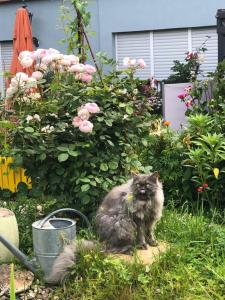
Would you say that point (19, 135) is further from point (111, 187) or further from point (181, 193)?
point (181, 193)

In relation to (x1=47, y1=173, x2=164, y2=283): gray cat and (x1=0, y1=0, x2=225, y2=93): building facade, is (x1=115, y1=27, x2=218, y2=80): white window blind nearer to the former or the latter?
(x1=0, y1=0, x2=225, y2=93): building facade

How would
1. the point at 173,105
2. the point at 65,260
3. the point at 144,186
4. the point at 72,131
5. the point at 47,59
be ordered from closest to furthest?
1. the point at 65,260
2. the point at 144,186
3. the point at 47,59
4. the point at 72,131
5. the point at 173,105

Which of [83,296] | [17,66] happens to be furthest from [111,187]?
[17,66]

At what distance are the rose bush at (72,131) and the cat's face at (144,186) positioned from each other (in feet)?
1.87

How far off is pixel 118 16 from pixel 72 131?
8.80 m

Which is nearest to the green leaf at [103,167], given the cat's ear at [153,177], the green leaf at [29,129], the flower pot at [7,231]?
the cat's ear at [153,177]

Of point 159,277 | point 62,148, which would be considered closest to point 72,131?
point 62,148

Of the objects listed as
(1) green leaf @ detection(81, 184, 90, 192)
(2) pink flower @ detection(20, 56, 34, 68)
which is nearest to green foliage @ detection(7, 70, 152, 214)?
(1) green leaf @ detection(81, 184, 90, 192)

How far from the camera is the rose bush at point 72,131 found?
198 inches

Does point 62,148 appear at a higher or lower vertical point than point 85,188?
higher

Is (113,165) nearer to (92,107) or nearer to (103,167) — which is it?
(103,167)

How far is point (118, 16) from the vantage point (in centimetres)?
1329

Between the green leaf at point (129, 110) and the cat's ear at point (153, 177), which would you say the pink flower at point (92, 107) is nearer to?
the green leaf at point (129, 110)

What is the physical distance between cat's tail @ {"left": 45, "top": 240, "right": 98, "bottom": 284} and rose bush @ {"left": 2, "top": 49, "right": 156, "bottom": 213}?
705mm
